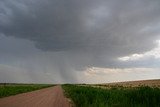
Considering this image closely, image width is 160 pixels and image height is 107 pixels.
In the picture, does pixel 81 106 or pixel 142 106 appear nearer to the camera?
pixel 142 106

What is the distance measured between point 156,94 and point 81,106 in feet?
16.4

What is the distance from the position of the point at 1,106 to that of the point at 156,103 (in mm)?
10176

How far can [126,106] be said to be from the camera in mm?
17156

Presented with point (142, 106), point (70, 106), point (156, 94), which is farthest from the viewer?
point (70, 106)

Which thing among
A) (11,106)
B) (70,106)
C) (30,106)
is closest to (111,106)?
(70,106)

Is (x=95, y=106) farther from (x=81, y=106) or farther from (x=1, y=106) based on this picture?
(x=1, y=106)

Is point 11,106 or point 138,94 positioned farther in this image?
point 138,94

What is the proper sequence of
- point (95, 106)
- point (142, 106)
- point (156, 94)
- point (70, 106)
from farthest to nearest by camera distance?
1. point (70, 106)
2. point (156, 94)
3. point (95, 106)
4. point (142, 106)

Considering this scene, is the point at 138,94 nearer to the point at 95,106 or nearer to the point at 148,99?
the point at 148,99

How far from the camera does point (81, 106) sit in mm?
19609

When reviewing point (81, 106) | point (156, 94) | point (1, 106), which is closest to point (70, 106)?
point (81, 106)

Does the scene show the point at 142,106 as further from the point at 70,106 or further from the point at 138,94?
the point at 70,106

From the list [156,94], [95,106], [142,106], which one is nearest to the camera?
[142,106]

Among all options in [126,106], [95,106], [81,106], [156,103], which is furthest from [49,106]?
[156,103]
